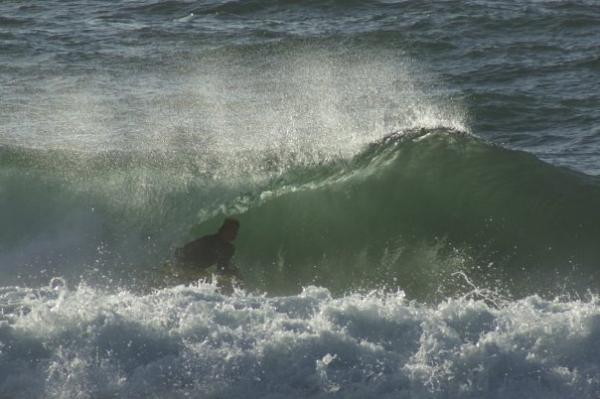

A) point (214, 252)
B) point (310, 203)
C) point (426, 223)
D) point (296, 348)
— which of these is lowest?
point (426, 223)

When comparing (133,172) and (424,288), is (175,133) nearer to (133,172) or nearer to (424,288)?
(133,172)

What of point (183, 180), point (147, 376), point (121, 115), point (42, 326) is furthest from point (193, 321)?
point (121, 115)

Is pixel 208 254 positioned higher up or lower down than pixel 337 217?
higher up

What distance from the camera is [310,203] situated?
38.4 feet

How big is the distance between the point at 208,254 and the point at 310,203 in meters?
1.85

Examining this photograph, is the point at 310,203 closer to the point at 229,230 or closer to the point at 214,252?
the point at 229,230

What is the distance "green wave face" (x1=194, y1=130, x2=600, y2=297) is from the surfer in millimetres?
377

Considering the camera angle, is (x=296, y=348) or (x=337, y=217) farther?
(x=337, y=217)

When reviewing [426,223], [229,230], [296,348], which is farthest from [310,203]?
[296,348]

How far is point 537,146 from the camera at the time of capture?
15.3 meters

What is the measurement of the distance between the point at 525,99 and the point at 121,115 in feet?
21.5

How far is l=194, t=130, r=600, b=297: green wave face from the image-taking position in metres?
10.3

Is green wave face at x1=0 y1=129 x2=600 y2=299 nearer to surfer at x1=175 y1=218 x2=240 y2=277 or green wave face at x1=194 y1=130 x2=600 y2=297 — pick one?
green wave face at x1=194 y1=130 x2=600 y2=297

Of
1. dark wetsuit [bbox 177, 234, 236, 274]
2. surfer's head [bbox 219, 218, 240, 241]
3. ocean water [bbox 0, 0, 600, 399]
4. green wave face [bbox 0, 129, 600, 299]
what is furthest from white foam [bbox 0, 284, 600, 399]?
surfer's head [bbox 219, 218, 240, 241]
